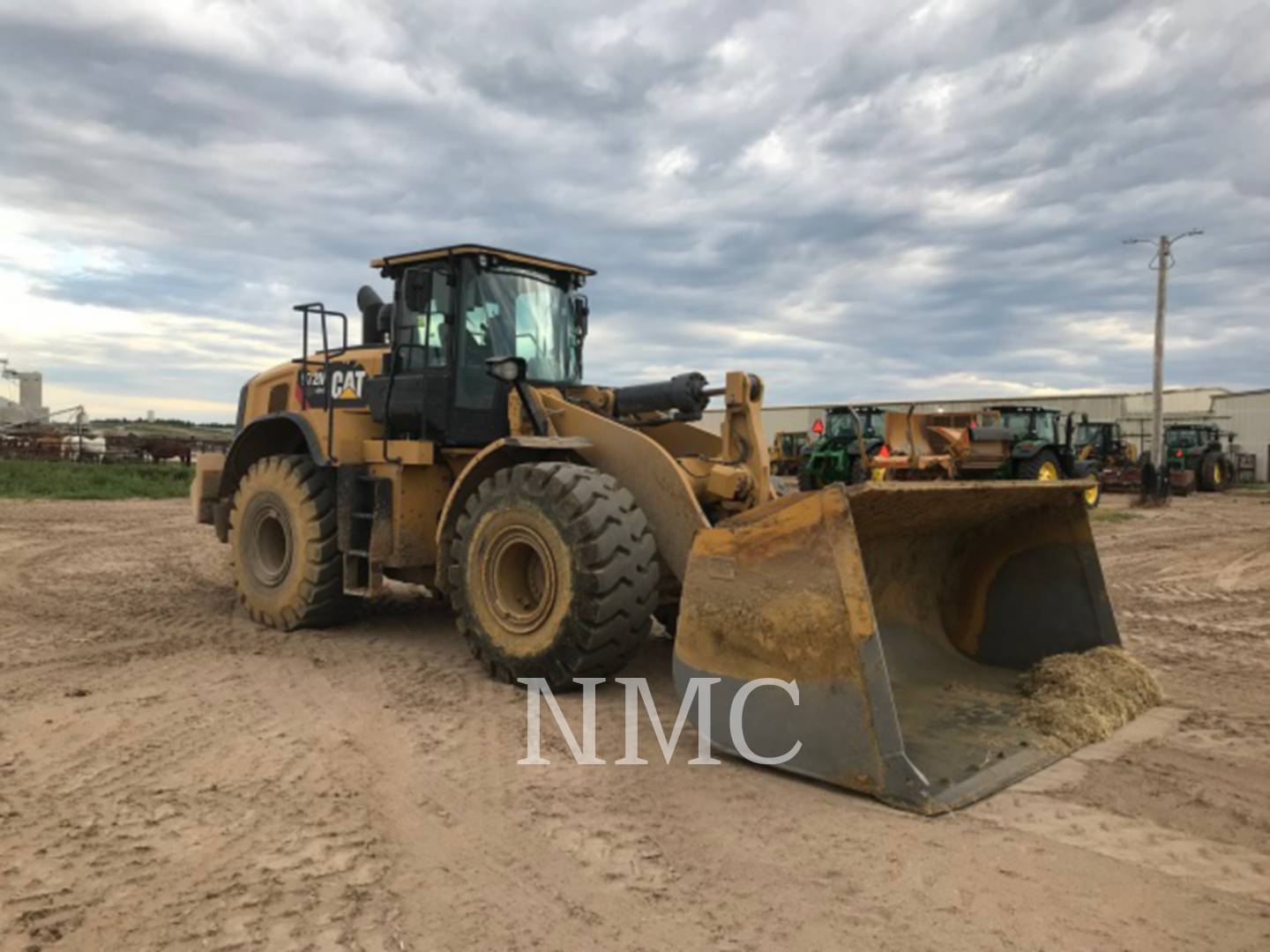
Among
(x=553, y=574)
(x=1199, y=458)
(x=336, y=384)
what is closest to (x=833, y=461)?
(x=336, y=384)

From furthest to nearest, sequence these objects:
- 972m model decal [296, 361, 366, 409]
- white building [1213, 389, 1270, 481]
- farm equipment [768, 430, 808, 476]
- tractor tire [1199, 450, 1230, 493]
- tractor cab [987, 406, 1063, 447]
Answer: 1. white building [1213, 389, 1270, 481]
2. tractor tire [1199, 450, 1230, 493]
3. farm equipment [768, 430, 808, 476]
4. tractor cab [987, 406, 1063, 447]
5. 972m model decal [296, 361, 366, 409]

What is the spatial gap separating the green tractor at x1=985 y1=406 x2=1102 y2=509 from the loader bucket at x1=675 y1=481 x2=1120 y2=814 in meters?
12.3

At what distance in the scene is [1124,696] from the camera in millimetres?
4852

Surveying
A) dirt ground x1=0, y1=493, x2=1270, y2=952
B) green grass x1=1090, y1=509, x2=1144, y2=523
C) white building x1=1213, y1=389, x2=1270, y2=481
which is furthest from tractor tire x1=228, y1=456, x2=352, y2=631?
white building x1=1213, y1=389, x2=1270, y2=481

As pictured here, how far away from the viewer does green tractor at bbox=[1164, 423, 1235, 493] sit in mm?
28891

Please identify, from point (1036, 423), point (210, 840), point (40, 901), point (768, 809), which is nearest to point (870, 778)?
point (768, 809)

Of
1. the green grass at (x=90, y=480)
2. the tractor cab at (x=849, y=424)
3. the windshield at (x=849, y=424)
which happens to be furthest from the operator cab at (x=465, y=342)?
the green grass at (x=90, y=480)

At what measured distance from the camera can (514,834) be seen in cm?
345

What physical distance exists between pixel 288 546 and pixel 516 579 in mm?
2391

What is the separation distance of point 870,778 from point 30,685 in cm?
453

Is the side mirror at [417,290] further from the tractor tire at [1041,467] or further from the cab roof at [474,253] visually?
the tractor tire at [1041,467]

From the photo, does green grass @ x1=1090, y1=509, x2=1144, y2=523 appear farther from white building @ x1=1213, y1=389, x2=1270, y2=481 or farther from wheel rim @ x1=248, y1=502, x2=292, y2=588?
white building @ x1=1213, y1=389, x2=1270, y2=481

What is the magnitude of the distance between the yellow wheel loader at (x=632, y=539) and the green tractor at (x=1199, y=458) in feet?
85.5

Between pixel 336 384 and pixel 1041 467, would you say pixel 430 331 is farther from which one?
pixel 1041 467
